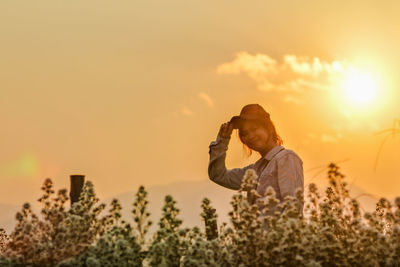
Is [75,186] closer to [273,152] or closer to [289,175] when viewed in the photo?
[273,152]

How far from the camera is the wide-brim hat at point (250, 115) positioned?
28.5 feet

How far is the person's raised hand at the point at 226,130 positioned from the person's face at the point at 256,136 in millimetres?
640

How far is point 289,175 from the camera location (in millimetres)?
7910

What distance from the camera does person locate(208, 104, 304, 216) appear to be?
7.96 metres

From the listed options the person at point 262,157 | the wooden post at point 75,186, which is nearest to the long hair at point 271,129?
the person at point 262,157

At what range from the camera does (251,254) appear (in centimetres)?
650

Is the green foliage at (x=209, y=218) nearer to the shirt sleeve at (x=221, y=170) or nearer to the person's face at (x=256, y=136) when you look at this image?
the shirt sleeve at (x=221, y=170)

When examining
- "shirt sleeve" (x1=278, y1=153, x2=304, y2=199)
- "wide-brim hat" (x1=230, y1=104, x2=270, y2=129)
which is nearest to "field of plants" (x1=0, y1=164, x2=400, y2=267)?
"shirt sleeve" (x1=278, y1=153, x2=304, y2=199)

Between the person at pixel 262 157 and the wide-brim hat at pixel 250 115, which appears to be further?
the wide-brim hat at pixel 250 115

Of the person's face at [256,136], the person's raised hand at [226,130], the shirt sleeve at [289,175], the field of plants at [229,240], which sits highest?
the person's raised hand at [226,130]

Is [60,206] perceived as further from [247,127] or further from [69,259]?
[247,127]

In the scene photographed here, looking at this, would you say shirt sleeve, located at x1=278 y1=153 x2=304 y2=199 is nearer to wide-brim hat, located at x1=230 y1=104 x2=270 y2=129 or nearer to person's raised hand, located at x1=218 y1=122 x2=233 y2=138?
wide-brim hat, located at x1=230 y1=104 x2=270 y2=129

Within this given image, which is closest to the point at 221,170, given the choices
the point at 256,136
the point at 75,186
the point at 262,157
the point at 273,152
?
the point at 262,157

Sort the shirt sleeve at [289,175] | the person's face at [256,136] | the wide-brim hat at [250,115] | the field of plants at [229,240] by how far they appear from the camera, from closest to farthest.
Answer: the field of plants at [229,240] → the shirt sleeve at [289,175] → the person's face at [256,136] → the wide-brim hat at [250,115]
